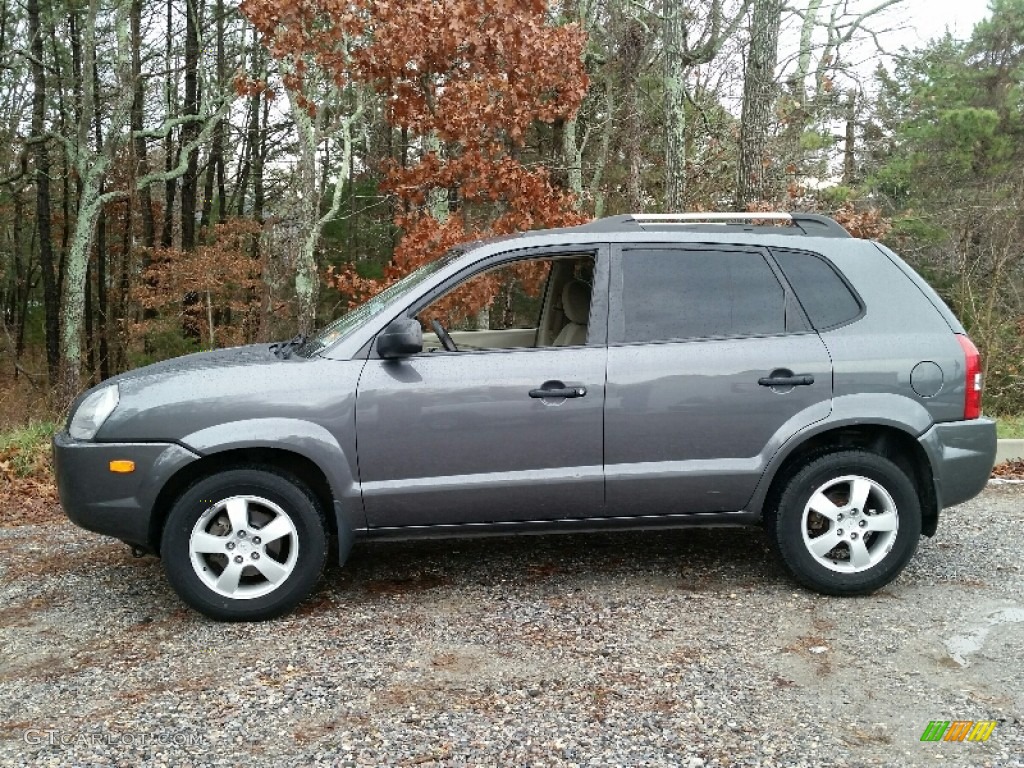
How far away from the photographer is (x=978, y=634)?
13.6ft

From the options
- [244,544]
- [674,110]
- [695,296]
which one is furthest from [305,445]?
[674,110]

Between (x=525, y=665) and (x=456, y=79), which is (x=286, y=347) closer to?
(x=525, y=665)

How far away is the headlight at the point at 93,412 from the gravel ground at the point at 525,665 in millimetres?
953

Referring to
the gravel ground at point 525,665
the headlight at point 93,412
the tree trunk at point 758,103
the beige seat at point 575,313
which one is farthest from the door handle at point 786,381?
the tree trunk at point 758,103

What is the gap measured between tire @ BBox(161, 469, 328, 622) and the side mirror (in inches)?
30.8

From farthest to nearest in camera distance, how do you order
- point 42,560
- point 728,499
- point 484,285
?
1. point 42,560
2. point 484,285
3. point 728,499

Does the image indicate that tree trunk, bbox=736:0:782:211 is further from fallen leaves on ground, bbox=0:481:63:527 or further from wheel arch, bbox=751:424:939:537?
fallen leaves on ground, bbox=0:481:63:527

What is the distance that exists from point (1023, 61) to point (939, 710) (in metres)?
25.2

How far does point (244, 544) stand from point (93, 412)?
Result: 3.11 ft

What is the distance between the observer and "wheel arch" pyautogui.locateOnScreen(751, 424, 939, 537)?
4566 millimetres

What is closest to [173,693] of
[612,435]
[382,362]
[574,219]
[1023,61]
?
[382,362]

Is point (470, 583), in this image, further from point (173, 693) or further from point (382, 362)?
point (173, 693)

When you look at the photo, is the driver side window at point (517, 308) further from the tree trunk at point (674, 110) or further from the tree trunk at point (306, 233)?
the tree trunk at point (306, 233)

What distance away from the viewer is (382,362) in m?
4.34
